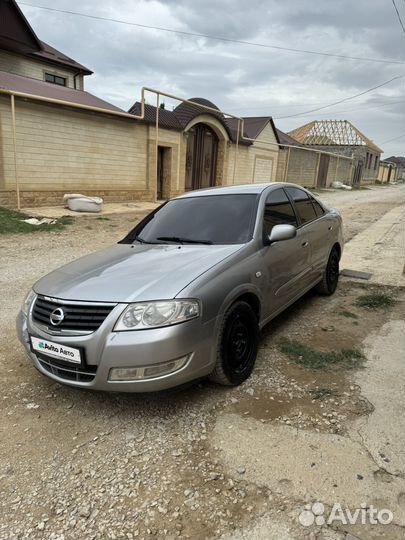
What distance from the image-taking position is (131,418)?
273cm


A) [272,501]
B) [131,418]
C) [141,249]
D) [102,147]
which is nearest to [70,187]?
[102,147]

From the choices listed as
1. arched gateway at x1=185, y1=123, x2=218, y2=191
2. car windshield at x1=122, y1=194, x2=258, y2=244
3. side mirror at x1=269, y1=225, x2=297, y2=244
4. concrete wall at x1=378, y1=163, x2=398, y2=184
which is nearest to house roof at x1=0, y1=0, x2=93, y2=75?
arched gateway at x1=185, y1=123, x2=218, y2=191

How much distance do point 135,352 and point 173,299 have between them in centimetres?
40

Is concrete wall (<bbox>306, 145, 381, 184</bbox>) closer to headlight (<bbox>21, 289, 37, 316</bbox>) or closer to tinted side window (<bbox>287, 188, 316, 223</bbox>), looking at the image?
tinted side window (<bbox>287, 188, 316, 223</bbox>)

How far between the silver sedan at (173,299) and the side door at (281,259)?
13 mm

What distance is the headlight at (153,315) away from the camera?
2473 mm

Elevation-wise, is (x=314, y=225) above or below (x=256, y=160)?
below

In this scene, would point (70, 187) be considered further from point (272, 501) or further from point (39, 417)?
point (272, 501)

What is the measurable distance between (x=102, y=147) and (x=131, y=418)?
13.6 metres

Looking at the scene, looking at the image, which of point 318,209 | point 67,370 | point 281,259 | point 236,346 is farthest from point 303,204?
point 67,370

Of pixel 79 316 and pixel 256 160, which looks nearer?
pixel 79 316

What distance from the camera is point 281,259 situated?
3701mm

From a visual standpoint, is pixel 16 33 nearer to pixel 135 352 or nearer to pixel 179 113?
pixel 179 113
